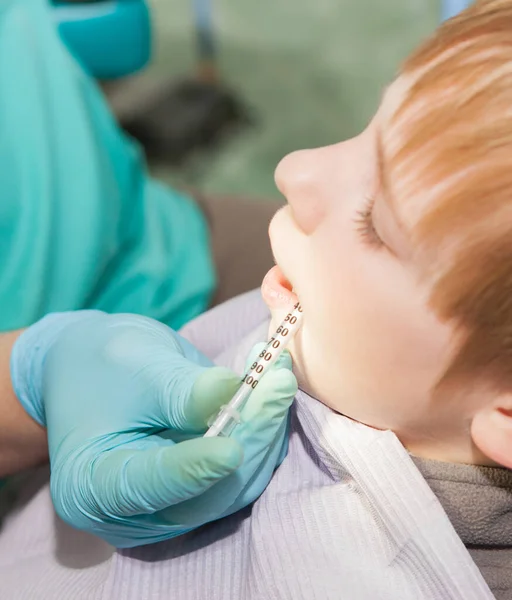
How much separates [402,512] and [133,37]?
0.92m

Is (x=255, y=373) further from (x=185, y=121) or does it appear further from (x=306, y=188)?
(x=185, y=121)

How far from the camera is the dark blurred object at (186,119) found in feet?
6.12

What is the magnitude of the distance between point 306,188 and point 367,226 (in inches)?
2.3

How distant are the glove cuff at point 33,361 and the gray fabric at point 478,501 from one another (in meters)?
0.35

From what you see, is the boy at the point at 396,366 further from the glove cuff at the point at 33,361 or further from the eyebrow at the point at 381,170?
the glove cuff at the point at 33,361

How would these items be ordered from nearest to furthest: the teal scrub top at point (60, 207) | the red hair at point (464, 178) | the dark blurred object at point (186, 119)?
the red hair at point (464, 178)
the teal scrub top at point (60, 207)
the dark blurred object at point (186, 119)

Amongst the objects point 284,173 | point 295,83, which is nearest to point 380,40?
point 295,83

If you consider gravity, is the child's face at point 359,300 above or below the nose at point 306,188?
below

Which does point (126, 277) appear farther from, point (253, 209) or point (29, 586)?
point (29, 586)

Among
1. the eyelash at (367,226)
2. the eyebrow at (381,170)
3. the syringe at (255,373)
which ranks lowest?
the syringe at (255,373)

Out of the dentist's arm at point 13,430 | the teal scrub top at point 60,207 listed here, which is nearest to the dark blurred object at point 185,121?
the teal scrub top at point 60,207

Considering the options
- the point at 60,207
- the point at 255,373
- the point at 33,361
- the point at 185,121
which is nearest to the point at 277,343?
the point at 255,373

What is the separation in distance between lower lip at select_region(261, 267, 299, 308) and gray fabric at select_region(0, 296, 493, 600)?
0.27 feet

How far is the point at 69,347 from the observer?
0.60 meters
